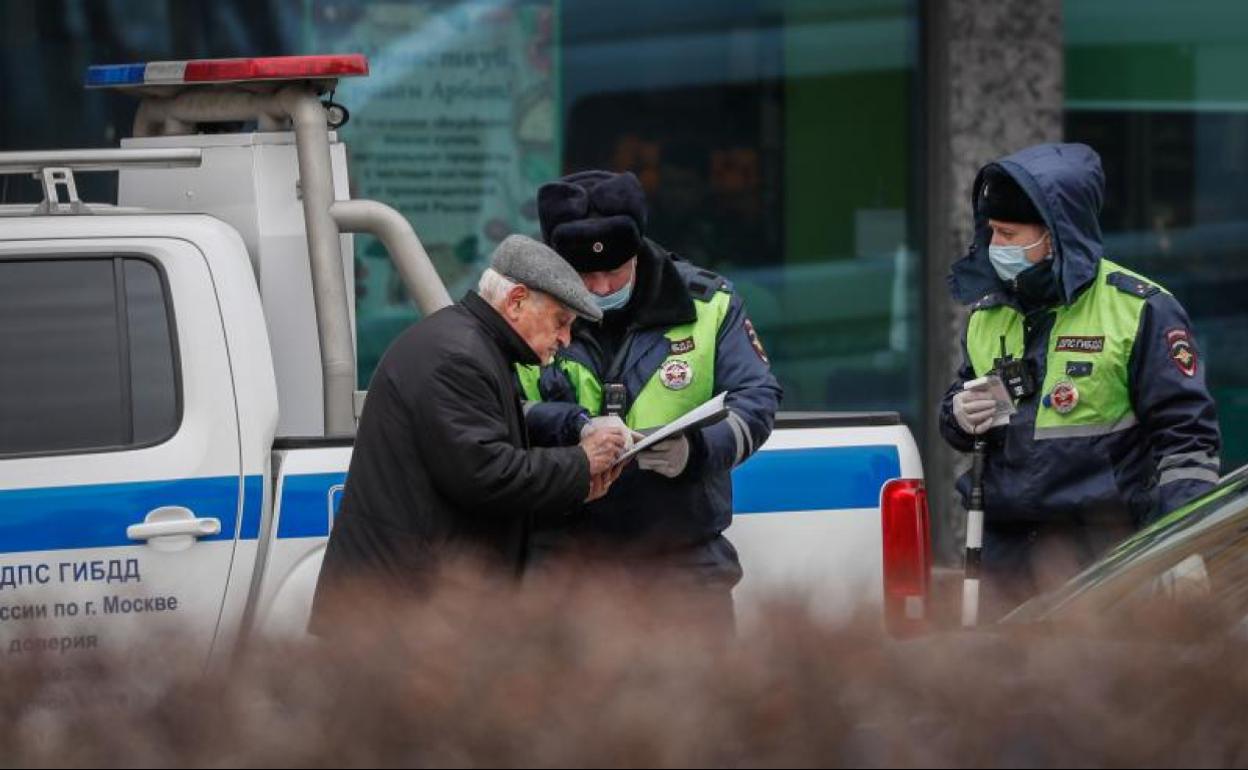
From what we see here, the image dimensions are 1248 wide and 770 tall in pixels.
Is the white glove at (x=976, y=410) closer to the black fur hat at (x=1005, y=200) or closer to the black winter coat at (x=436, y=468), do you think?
the black fur hat at (x=1005, y=200)

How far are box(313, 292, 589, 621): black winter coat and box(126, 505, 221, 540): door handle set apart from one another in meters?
0.61

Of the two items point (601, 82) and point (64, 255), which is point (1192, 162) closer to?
point (601, 82)

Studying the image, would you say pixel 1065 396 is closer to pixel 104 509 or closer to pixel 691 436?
pixel 691 436

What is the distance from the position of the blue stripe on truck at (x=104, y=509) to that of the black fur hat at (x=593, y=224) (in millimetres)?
889

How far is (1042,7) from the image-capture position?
9.80 m

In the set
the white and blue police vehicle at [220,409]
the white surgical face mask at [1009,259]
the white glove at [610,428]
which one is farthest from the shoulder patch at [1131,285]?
the white glove at [610,428]

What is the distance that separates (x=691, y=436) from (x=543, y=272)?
528 millimetres

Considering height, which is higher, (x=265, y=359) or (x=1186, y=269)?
(x=265, y=359)

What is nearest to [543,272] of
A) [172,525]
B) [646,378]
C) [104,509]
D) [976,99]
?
[646,378]

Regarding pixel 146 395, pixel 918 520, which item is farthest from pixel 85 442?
pixel 918 520

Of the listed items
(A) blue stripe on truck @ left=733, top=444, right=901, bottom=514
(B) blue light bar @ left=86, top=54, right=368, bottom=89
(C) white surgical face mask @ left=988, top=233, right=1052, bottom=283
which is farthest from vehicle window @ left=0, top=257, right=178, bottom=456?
(C) white surgical face mask @ left=988, top=233, right=1052, bottom=283

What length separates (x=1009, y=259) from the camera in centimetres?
479

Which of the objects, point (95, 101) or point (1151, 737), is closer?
point (1151, 737)

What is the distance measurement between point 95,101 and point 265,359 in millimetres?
5013
